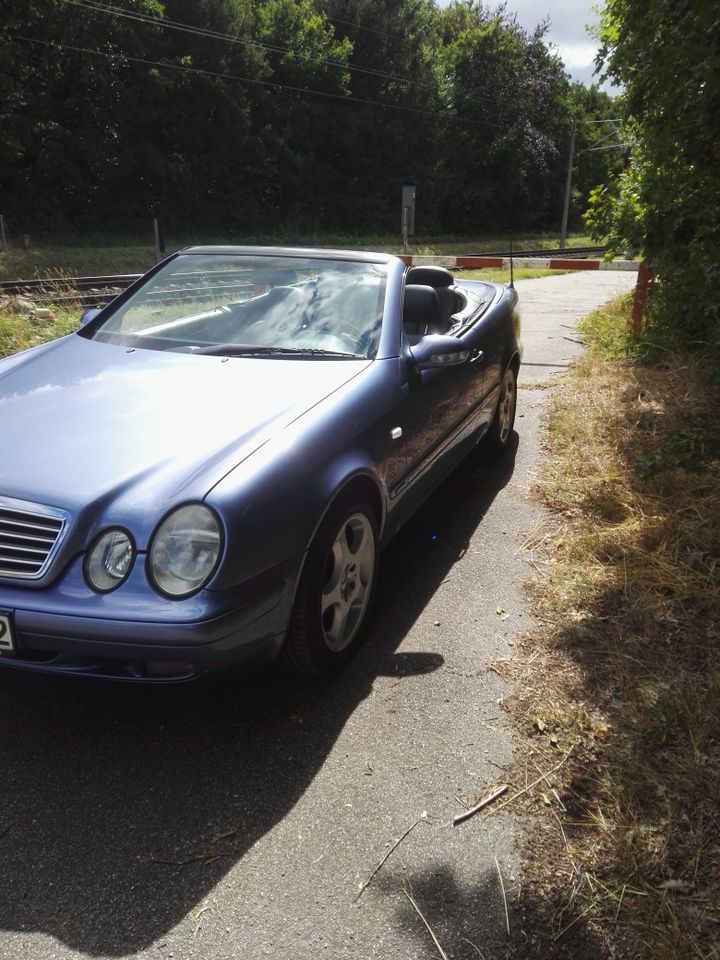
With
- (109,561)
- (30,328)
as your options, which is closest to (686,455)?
(109,561)

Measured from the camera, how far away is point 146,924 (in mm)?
1981

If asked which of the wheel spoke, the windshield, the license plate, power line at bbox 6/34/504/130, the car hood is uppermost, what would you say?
power line at bbox 6/34/504/130

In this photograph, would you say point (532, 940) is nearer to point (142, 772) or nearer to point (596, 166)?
point (142, 772)

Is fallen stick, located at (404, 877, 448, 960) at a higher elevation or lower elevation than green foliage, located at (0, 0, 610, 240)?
lower

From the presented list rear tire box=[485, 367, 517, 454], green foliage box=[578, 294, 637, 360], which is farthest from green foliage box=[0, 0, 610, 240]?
rear tire box=[485, 367, 517, 454]

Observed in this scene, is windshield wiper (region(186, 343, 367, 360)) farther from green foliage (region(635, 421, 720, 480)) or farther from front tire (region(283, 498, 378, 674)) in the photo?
green foliage (region(635, 421, 720, 480))

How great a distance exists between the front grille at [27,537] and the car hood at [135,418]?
0.04 metres

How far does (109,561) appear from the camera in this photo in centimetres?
238

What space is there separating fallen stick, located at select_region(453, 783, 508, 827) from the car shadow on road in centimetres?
47

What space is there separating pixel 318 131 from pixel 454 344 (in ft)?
138

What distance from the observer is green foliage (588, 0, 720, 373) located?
402 centimetres

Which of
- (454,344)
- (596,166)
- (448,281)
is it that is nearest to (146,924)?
(454,344)

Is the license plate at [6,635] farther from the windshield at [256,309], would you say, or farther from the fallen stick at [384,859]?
the windshield at [256,309]

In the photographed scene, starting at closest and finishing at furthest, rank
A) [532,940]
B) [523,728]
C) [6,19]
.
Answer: [532,940] < [523,728] < [6,19]
